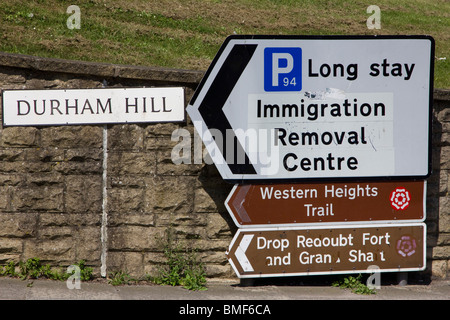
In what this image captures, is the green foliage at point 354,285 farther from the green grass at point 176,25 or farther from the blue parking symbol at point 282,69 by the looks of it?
the green grass at point 176,25

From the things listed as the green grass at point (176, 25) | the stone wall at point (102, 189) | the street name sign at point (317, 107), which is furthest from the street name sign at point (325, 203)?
the green grass at point (176, 25)

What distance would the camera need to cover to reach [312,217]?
18.5 ft

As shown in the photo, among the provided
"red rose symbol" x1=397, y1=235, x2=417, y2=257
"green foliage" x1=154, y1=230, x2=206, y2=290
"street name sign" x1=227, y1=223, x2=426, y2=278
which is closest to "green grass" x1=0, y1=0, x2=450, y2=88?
"green foliage" x1=154, y1=230, x2=206, y2=290

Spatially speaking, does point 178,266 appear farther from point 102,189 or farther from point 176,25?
point 176,25

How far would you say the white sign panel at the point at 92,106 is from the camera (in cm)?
553

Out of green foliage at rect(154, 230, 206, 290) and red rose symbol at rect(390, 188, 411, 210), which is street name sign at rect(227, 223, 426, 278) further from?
green foliage at rect(154, 230, 206, 290)

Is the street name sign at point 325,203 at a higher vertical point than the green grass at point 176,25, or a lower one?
lower

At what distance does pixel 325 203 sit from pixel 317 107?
34.9 inches

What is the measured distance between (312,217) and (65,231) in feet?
7.47

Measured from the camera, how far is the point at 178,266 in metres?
5.73

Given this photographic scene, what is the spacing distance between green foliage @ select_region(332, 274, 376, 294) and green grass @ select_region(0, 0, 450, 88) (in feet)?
13.6

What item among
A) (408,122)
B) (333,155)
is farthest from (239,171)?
(408,122)

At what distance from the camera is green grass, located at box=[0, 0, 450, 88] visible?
898 cm

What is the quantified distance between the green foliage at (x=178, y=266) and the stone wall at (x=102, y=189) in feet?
0.24
